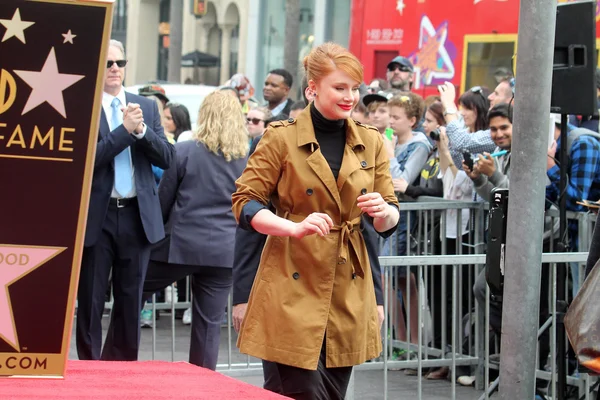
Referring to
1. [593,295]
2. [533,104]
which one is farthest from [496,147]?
[593,295]

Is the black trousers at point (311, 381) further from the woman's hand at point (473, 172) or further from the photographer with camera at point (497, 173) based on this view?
the woman's hand at point (473, 172)

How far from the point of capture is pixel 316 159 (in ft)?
13.8

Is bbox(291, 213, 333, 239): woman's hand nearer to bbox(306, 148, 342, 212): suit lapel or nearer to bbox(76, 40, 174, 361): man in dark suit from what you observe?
bbox(306, 148, 342, 212): suit lapel

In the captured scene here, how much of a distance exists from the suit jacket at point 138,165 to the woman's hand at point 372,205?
2.48 meters

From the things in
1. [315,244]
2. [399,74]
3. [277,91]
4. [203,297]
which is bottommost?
[203,297]

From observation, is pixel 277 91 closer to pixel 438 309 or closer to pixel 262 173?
pixel 438 309

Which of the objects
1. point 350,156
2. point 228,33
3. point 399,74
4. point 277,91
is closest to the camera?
point 350,156

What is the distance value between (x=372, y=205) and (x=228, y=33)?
45.2 meters

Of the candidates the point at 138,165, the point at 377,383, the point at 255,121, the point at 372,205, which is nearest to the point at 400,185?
the point at 377,383

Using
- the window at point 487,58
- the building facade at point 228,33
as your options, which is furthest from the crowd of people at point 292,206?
the building facade at point 228,33

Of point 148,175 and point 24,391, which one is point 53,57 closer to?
point 24,391

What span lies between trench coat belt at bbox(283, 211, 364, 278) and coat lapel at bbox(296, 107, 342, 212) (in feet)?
0.25

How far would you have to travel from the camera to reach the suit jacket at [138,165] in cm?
617

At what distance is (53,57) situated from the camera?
2.43 m
